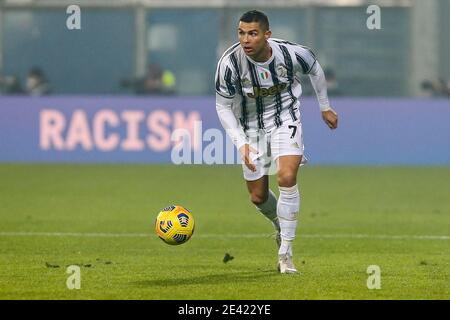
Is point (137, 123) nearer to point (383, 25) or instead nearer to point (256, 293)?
point (383, 25)

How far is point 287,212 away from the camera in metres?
11.2

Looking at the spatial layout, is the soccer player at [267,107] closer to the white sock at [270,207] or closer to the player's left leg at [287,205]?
the player's left leg at [287,205]

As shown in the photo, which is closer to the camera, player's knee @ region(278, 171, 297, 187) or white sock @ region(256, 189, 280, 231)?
player's knee @ region(278, 171, 297, 187)

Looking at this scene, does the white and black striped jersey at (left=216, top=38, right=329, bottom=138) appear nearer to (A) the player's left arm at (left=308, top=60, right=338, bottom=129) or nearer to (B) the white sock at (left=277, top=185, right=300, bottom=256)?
(A) the player's left arm at (left=308, top=60, right=338, bottom=129)

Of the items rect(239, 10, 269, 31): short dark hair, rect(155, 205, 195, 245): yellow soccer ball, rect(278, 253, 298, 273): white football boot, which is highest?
rect(239, 10, 269, 31): short dark hair

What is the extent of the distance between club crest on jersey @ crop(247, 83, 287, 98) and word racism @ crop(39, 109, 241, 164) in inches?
538

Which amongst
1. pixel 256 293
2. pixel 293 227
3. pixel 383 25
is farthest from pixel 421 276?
pixel 383 25

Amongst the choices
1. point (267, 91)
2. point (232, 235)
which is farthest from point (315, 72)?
point (232, 235)

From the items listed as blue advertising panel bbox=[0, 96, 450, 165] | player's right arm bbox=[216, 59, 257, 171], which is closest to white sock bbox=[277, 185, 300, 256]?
player's right arm bbox=[216, 59, 257, 171]

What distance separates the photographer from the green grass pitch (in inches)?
404

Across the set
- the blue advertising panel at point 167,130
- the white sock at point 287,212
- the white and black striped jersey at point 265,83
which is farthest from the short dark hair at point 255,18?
the blue advertising panel at point 167,130

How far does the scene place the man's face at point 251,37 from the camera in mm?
10977
